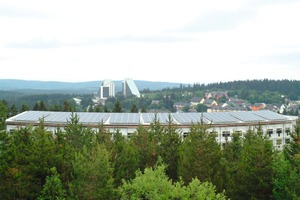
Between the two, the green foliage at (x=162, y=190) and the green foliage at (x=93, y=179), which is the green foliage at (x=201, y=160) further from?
the green foliage at (x=93, y=179)

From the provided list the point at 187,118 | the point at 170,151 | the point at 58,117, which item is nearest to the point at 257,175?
the point at 170,151

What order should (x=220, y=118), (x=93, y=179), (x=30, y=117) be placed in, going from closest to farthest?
(x=93, y=179) → (x=30, y=117) → (x=220, y=118)

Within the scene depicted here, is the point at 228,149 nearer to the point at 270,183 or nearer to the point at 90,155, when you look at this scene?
the point at 270,183

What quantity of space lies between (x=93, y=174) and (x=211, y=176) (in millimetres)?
8419

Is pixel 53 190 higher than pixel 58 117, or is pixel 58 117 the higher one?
pixel 58 117

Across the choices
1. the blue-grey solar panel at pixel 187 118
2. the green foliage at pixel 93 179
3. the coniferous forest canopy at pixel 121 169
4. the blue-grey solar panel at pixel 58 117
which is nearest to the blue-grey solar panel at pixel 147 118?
the blue-grey solar panel at pixel 187 118

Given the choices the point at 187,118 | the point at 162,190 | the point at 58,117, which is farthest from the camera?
the point at 187,118

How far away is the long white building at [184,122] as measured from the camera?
6134cm

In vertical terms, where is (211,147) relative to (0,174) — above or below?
above

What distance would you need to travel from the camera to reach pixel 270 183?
28250 millimetres

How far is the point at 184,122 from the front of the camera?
2464 inches

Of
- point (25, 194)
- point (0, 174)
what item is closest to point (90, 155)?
point (25, 194)

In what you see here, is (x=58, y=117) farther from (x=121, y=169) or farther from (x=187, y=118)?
(x=121, y=169)

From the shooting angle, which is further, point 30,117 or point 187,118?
point 30,117
